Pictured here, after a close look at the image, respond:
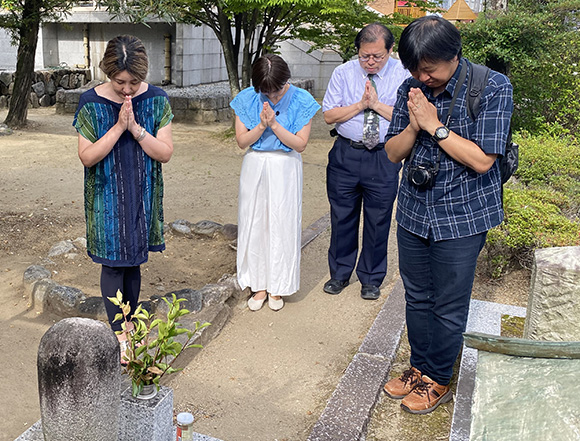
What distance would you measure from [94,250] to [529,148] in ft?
16.0

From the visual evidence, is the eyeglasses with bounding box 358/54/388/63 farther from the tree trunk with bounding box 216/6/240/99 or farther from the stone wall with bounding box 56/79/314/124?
the stone wall with bounding box 56/79/314/124

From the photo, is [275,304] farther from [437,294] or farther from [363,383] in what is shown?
[437,294]

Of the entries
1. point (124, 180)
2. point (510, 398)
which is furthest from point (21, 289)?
point (510, 398)


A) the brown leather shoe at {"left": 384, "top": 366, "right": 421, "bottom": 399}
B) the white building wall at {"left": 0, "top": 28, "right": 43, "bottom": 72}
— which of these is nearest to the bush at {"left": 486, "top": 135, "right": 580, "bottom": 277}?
the brown leather shoe at {"left": 384, "top": 366, "right": 421, "bottom": 399}

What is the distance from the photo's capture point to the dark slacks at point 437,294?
287 centimetres

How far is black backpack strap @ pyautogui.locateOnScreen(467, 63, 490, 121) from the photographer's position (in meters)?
2.67

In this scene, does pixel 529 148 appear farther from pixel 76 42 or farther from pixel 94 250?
pixel 76 42

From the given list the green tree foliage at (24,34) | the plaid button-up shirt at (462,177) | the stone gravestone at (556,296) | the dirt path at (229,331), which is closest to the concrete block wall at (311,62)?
the green tree foliage at (24,34)

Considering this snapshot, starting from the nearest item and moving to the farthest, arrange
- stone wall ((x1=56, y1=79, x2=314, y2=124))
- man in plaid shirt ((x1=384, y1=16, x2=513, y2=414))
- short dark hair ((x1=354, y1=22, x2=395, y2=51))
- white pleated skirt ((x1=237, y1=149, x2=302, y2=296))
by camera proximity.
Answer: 1. man in plaid shirt ((x1=384, y1=16, x2=513, y2=414))
2. short dark hair ((x1=354, y1=22, x2=395, y2=51))
3. white pleated skirt ((x1=237, y1=149, x2=302, y2=296))
4. stone wall ((x1=56, y1=79, x2=314, y2=124))

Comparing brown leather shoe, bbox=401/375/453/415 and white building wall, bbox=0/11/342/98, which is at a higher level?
white building wall, bbox=0/11/342/98

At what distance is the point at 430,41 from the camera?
250 cm

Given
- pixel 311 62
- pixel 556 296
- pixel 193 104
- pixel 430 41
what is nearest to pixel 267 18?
pixel 193 104

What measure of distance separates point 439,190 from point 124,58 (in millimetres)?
1671

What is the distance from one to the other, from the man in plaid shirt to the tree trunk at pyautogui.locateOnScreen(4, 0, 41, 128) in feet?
33.2
